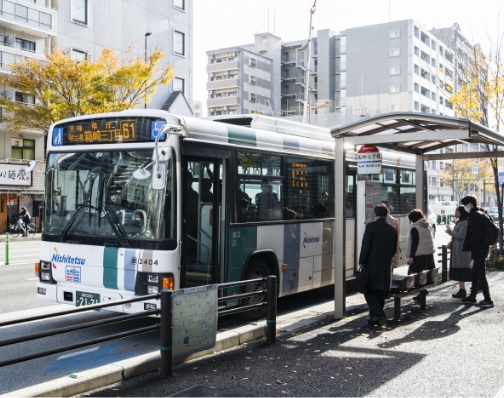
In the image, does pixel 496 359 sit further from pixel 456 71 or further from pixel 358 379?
pixel 456 71

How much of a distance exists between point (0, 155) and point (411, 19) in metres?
62.2

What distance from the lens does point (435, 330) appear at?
338 inches

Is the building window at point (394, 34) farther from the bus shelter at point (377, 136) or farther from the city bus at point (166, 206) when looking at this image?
the city bus at point (166, 206)

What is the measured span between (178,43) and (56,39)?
11.1 metres

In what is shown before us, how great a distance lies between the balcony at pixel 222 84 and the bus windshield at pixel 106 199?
76.6 metres

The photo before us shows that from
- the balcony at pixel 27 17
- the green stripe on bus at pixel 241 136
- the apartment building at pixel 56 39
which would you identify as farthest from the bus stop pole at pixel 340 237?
the balcony at pixel 27 17

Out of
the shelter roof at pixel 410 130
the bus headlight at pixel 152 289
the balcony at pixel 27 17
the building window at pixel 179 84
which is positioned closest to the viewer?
the bus headlight at pixel 152 289

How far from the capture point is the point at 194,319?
21.4 ft

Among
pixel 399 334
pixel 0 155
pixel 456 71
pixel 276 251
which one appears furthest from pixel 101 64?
pixel 399 334

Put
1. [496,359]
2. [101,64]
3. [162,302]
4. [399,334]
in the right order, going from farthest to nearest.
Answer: [101,64]
[399,334]
[496,359]
[162,302]

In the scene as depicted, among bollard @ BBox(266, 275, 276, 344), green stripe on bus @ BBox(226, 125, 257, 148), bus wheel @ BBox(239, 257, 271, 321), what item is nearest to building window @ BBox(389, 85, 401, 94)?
green stripe on bus @ BBox(226, 125, 257, 148)

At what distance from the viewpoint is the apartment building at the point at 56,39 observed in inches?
1348

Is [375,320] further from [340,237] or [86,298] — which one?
[86,298]

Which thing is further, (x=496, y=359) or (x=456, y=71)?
(x=456, y=71)
